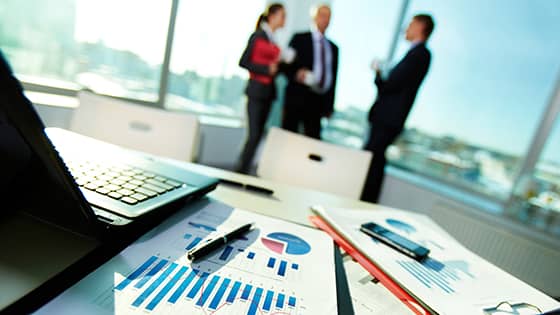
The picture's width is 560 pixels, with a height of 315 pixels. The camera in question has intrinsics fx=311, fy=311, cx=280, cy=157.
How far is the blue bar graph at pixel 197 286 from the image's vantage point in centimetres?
39

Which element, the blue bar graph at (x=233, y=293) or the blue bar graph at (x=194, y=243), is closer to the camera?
the blue bar graph at (x=233, y=293)

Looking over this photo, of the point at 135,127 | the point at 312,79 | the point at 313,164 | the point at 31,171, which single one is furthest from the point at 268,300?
the point at 312,79

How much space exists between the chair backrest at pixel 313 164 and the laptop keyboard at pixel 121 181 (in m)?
0.67

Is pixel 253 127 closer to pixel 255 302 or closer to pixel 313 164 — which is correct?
pixel 313 164

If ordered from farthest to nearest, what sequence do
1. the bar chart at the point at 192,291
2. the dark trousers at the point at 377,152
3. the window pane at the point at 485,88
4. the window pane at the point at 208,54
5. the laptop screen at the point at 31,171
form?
1. the window pane at the point at 208,54
2. the dark trousers at the point at 377,152
3. the window pane at the point at 485,88
4. the bar chart at the point at 192,291
5. the laptop screen at the point at 31,171

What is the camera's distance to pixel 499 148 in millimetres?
2533

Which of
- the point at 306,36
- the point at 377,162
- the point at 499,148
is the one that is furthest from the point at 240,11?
the point at 499,148

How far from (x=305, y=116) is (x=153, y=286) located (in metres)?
2.55

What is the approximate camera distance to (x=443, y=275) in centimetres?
56

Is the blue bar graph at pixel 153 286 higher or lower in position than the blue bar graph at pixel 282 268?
lower

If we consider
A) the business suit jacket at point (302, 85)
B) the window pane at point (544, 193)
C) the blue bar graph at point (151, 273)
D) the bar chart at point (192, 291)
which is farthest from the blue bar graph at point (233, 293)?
the window pane at point (544, 193)

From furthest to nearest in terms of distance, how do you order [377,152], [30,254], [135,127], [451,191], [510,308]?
[451,191]
[377,152]
[135,127]
[510,308]
[30,254]

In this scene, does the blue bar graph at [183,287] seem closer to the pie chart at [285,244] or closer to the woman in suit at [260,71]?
the pie chart at [285,244]

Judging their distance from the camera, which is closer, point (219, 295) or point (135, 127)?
point (219, 295)
